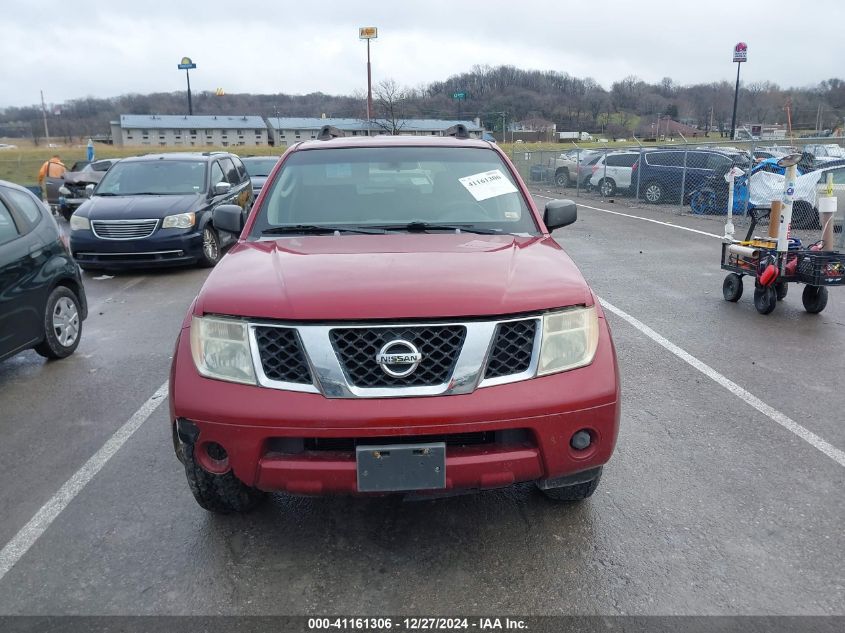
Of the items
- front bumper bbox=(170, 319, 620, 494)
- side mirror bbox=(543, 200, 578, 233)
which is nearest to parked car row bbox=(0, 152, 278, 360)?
front bumper bbox=(170, 319, 620, 494)

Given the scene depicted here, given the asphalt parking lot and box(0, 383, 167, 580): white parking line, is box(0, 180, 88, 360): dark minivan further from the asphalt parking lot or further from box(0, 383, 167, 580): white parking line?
box(0, 383, 167, 580): white parking line

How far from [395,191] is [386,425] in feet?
6.45

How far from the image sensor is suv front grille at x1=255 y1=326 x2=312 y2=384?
269 centimetres

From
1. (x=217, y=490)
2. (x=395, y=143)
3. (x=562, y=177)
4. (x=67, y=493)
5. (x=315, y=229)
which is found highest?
(x=395, y=143)

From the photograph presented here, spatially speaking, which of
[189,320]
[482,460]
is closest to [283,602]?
[482,460]

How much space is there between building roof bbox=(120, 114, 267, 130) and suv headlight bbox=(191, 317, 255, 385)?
4459 inches

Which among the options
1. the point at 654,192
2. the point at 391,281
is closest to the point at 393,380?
the point at 391,281

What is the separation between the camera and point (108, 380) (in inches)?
219

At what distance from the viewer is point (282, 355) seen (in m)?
2.72

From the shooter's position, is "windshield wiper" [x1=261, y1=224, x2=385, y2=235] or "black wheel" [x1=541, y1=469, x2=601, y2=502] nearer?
"black wheel" [x1=541, y1=469, x2=601, y2=502]

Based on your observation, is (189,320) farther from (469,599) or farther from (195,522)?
(469,599)

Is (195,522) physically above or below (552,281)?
below

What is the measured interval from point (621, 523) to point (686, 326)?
4.22 metres

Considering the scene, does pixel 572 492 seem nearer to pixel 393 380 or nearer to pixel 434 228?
pixel 393 380
